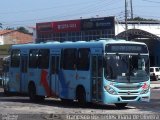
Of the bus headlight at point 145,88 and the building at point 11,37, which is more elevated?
the building at point 11,37

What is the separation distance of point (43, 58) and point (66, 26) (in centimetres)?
5668

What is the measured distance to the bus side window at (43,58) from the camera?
A: 2567cm

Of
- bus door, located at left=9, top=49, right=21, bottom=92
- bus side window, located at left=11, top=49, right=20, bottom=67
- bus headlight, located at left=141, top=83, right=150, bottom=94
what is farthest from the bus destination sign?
bus side window, located at left=11, top=49, right=20, bottom=67

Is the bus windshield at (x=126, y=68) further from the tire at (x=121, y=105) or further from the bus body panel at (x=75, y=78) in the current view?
the tire at (x=121, y=105)

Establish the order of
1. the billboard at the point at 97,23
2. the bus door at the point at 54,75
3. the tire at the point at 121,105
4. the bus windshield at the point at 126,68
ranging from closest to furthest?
the bus windshield at the point at 126,68 < the tire at the point at 121,105 < the bus door at the point at 54,75 < the billboard at the point at 97,23

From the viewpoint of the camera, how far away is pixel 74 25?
80.5m

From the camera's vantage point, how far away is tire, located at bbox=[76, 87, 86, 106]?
22494 millimetres

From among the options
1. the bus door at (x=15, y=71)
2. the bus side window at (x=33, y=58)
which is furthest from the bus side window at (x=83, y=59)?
the bus door at (x=15, y=71)

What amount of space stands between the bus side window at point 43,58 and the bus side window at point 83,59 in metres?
2.91

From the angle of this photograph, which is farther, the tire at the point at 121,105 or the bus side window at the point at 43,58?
the bus side window at the point at 43,58

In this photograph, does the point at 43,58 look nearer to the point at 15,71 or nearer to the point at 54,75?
the point at 54,75

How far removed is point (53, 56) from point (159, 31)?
54.5 m

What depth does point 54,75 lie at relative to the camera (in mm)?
24922

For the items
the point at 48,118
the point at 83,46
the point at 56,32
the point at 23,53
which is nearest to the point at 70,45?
the point at 83,46
